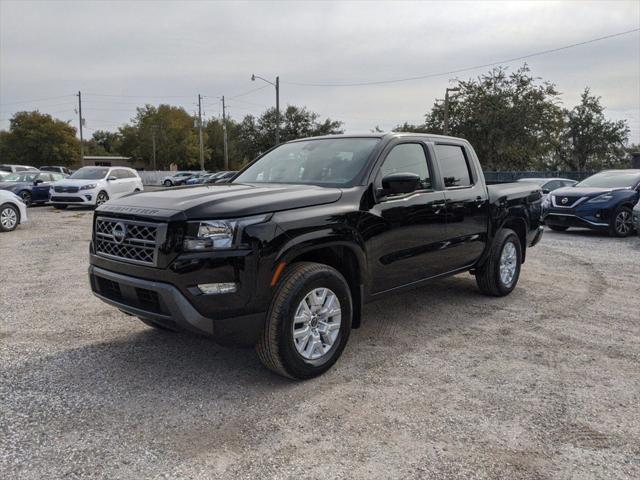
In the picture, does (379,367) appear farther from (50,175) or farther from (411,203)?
(50,175)

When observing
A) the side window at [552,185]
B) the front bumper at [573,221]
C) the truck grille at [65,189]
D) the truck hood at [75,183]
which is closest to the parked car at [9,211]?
the truck grille at [65,189]

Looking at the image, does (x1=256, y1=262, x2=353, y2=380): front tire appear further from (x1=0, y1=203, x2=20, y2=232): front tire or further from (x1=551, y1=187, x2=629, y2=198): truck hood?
(x1=0, y1=203, x2=20, y2=232): front tire

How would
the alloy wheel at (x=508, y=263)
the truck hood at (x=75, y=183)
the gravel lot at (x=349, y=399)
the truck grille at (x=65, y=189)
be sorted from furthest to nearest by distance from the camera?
the truck hood at (x=75, y=183) < the truck grille at (x=65, y=189) < the alloy wheel at (x=508, y=263) < the gravel lot at (x=349, y=399)

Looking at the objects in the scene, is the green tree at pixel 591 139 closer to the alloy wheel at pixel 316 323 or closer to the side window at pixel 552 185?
the side window at pixel 552 185

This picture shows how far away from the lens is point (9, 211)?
12.5 metres

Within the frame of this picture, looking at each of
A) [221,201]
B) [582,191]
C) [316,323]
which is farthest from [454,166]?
[582,191]

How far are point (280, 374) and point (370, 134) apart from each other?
7.68 feet

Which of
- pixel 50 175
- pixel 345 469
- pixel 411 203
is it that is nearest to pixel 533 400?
pixel 345 469

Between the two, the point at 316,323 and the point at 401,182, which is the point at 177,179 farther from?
the point at 316,323

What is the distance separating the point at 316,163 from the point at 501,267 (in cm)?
289

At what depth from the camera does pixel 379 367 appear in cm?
410

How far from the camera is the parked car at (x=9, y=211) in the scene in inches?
487

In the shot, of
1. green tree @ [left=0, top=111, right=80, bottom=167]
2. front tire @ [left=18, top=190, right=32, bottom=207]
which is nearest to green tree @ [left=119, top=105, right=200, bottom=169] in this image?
green tree @ [left=0, top=111, right=80, bottom=167]

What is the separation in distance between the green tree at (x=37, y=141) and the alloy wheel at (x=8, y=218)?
6351cm
